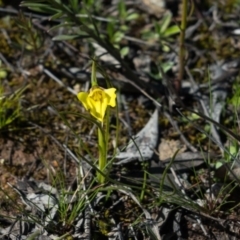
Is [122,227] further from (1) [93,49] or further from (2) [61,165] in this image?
(1) [93,49]

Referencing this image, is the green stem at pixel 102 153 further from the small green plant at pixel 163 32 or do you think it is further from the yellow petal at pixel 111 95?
the small green plant at pixel 163 32

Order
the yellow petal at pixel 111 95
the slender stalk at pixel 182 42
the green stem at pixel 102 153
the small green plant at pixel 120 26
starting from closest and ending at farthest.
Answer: the yellow petal at pixel 111 95, the green stem at pixel 102 153, the slender stalk at pixel 182 42, the small green plant at pixel 120 26

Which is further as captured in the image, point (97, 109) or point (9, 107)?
point (9, 107)

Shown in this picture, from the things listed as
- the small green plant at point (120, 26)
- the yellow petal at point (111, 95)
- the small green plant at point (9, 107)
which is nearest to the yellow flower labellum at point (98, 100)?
the yellow petal at point (111, 95)

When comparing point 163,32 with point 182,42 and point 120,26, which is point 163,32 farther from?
point 182,42

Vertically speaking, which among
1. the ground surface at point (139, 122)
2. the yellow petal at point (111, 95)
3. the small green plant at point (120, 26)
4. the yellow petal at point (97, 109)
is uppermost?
the yellow petal at point (111, 95)

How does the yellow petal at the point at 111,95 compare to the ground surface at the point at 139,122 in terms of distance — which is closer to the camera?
the yellow petal at the point at 111,95

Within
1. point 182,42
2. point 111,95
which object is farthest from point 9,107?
point 182,42

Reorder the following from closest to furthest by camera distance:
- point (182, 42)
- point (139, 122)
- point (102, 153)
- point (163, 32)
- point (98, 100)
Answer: point (98, 100)
point (102, 153)
point (182, 42)
point (139, 122)
point (163, 32)

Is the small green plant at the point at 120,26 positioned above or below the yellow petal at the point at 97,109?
Result: below

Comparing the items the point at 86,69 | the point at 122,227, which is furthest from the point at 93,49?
the point at 122,227
